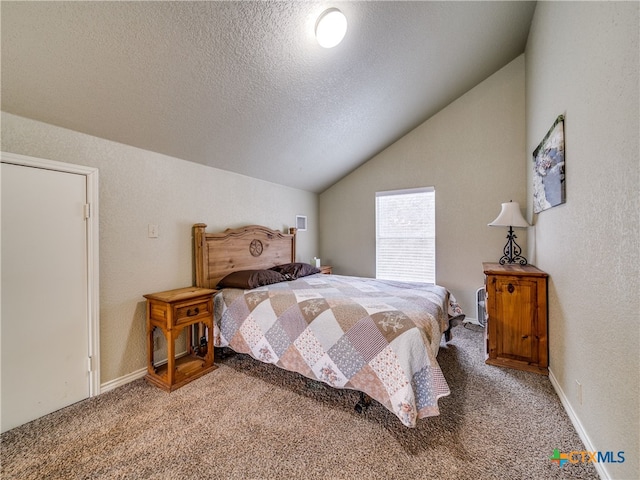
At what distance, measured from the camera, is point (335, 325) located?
5.98ft

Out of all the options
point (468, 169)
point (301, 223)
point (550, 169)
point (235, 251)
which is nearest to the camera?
point (550, 169)

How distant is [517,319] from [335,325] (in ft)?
5.68

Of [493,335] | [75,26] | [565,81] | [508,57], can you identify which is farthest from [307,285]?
[508,57]

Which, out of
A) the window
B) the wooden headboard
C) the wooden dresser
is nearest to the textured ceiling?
the wooden headboard

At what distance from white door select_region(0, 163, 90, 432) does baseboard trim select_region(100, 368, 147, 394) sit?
0.11 meters

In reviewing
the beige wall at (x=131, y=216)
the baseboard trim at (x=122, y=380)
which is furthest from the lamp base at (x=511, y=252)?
the baseboard trim at (x=122, y=380)

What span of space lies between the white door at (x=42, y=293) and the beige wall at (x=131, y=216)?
0.45 feet

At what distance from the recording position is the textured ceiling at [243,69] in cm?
144

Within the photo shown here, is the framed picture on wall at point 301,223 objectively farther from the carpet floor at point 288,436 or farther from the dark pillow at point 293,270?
the carpet floor at point 288,436

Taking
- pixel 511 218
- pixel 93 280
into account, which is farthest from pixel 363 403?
pixel 511 218

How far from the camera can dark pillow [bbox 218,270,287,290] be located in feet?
8.48

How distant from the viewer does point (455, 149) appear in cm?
357

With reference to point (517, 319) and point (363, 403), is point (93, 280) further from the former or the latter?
point (517, 319)

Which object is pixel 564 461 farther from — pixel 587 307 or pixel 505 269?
pixel 505 269
